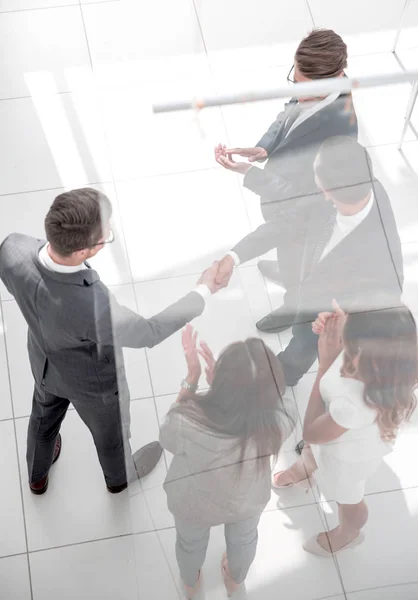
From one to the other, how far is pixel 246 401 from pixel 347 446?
0.74 ft

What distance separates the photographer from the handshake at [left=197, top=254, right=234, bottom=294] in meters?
1.67

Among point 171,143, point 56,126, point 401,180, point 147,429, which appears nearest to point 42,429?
point 147,429

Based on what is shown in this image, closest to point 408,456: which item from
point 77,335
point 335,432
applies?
point 335,432

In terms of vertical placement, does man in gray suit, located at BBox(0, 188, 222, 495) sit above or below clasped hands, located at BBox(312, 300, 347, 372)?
above

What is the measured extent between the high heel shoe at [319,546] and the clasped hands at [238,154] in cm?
90

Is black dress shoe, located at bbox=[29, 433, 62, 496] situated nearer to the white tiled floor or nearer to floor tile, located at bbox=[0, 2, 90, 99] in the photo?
the white tiled floor

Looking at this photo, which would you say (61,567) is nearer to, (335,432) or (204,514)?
(204,514)

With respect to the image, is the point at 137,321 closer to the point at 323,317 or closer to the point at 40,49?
the point at 323,317

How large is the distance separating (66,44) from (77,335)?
1837mm

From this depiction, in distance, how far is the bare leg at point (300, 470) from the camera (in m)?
1.41

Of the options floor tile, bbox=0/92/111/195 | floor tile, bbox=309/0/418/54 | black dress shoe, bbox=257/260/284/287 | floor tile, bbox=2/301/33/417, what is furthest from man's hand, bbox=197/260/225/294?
A: floor tile, bbox=309/0/418/54

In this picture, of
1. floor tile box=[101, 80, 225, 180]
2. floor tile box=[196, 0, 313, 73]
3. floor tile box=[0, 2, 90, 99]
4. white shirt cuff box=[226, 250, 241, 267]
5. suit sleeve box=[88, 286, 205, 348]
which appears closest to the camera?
suit sleeve box=[88, 286, 205, 348]

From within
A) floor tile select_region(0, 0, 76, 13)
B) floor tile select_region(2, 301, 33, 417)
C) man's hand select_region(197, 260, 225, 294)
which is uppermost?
floor tile select_region(0, 0, 76, 13)

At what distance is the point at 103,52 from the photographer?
3029 mm
